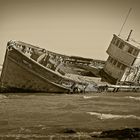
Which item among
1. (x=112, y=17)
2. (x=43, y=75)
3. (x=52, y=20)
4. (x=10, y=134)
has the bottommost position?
(x=10, y=134)

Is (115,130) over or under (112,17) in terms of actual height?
under

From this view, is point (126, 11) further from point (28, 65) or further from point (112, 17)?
point (28, 65)

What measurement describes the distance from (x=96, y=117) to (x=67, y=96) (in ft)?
6.52

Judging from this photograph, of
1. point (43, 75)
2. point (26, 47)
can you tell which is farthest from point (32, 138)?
point (26, 47)

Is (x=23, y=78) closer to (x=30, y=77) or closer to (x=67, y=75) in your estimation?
(x=30, y=77)

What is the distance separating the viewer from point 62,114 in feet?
32.8

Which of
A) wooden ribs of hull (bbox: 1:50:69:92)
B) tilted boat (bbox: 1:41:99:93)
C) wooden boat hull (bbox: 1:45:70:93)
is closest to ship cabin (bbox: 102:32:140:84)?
tilted boat (bbox: 1:41:99:93)

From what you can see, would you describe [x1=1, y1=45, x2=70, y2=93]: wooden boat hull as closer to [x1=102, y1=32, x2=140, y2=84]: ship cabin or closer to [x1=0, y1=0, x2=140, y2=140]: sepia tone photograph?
[x1=0, y1=0, x2=140, y2=140]: sepia tone photograph

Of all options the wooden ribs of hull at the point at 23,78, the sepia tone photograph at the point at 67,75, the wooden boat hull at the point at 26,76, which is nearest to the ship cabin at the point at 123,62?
the sepia tone photograph at the point at 67,75

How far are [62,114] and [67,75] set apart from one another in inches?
128

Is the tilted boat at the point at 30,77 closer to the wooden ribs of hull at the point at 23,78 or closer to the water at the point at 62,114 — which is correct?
the wooden ribs of hull at the point at 23,78

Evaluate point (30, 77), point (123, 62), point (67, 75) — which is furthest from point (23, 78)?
point (123, 62)

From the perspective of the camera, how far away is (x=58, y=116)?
9.78 meters

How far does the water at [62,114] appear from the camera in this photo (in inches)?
336
